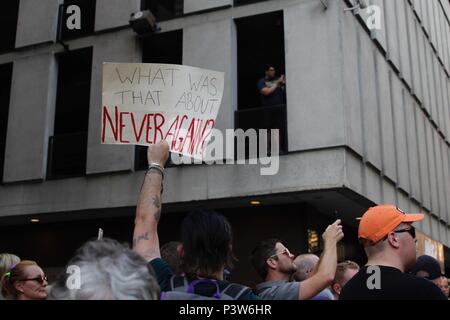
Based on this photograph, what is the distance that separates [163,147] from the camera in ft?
13.1

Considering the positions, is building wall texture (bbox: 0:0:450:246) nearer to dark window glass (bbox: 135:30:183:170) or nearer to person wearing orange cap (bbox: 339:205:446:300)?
dark window glass (bbox: 135:30:183:170)

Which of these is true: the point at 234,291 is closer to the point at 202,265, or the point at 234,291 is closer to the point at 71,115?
the point at 202,265

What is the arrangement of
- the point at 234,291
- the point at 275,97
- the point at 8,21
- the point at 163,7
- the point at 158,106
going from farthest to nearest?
the point at 8,21, the point at 163,7, the point at 275,97, the point at 158,106, the point at 234,291

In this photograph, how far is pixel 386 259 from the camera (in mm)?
3475

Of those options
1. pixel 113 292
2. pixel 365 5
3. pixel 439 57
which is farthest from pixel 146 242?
pixel 439 57

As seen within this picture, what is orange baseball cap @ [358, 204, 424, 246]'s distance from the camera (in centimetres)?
353

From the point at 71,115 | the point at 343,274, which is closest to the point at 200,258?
the point at 343,274

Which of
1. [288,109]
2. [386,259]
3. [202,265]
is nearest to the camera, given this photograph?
[202,265]

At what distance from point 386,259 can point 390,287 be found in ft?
0.97

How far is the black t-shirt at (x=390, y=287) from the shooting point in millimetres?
3105

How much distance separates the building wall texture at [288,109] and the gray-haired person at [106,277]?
9.93 m

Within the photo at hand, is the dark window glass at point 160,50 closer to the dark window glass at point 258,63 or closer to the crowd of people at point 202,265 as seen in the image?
the dark window glass at point 258,63
